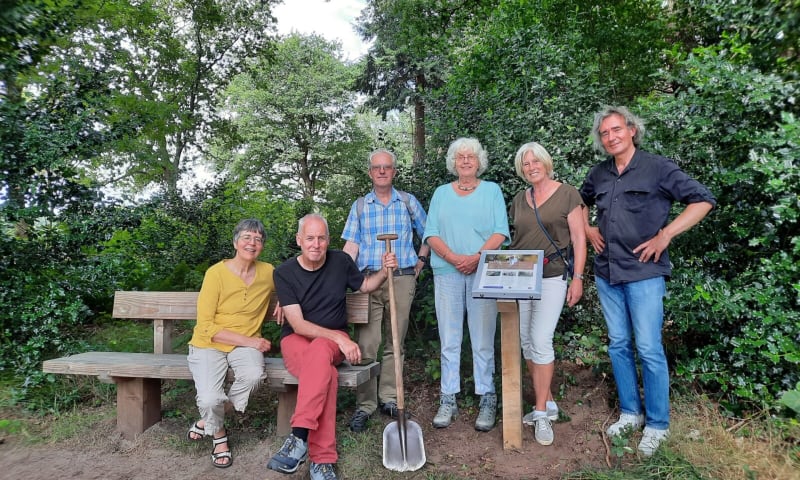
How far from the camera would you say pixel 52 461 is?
3.60m

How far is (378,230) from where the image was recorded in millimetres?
3971

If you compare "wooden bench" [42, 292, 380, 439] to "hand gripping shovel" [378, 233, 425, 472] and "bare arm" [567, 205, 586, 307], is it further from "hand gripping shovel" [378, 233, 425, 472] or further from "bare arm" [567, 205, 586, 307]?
"bare arm" [567, 205, 586, 307]

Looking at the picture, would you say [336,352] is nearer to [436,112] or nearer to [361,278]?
[361,278]

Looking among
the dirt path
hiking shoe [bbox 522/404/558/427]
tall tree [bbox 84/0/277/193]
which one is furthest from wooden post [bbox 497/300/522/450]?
tall tree [bbox 84/0/277/193]

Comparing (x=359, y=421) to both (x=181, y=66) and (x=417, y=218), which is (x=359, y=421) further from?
(x=181, y=66)

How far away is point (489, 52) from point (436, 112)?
79 centimetres

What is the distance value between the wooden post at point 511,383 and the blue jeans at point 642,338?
0.60 metres

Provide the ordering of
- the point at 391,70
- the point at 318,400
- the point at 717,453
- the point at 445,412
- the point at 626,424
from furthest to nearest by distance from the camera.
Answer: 1. the point at 391,70
2. the point at 445,412
3. the point at 626,424
4. the point at 318,400
5. the point at 717,453

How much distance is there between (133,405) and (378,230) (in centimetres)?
223

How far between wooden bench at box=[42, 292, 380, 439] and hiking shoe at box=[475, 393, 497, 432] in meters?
0.79

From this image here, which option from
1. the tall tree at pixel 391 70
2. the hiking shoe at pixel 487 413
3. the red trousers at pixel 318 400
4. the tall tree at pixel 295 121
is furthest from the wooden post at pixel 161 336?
the tall tree at pixel 295 121

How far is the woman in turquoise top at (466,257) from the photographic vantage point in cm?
368

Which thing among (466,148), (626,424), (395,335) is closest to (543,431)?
(626,424)

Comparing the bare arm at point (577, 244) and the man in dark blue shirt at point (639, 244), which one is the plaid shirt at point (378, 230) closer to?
the bare arm at point (577, 244)
